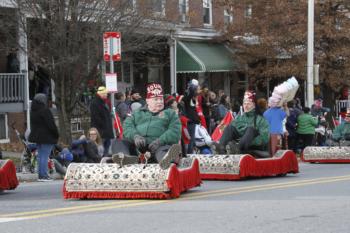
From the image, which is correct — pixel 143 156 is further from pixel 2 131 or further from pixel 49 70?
pixel 2 131

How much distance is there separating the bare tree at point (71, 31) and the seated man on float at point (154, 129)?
755cm

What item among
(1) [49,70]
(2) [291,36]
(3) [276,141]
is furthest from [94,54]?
(2) [291,36]

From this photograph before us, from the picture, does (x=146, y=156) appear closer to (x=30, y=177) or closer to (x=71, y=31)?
(x=30, y=177)

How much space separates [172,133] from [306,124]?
38.3ft

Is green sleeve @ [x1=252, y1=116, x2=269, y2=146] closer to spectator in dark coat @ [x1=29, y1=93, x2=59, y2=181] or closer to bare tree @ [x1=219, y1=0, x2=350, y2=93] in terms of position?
spectator in dark coat @ [x1=29, y1=93, x2=59, y2=181]

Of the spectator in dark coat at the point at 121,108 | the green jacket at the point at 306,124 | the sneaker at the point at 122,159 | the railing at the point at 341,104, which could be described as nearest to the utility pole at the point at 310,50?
the green jacket at the point at 306,124

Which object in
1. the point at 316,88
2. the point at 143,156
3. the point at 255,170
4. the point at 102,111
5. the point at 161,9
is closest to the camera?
the point at 143,156

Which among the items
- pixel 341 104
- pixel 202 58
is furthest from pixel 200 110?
pixel 341 104

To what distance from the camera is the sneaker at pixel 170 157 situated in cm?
1134

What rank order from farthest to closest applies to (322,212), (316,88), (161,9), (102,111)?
(316,88)
(161,9)
(102,111)
(322,212)

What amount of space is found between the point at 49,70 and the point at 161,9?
4.37 m

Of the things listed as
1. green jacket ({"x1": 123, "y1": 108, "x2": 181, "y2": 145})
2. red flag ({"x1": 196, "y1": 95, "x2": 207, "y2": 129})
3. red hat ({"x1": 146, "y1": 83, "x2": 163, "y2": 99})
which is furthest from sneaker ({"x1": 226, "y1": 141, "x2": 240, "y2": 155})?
red flag ({"x1": 196, "y1": 95, "x2": 207, "y2": 129})

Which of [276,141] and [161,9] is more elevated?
[161,9]

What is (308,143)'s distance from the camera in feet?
77.3
